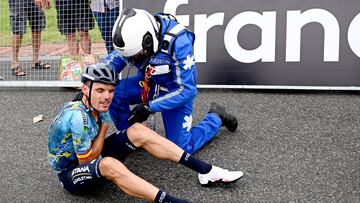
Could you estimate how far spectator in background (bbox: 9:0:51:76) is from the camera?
636cm

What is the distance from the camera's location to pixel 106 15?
231 inches

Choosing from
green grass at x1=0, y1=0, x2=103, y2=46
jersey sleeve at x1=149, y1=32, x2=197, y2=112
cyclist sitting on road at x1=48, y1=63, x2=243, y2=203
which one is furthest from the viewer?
green grass at x1=0, y1=0, x2=103, y2=46

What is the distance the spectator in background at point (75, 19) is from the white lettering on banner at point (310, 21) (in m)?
2.60

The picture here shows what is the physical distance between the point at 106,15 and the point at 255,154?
296cm

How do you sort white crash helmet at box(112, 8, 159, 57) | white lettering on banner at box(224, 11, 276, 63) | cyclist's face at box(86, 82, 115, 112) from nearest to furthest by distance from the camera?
cyclist's face at box(86, 82, 115, 112)
white crash helmet at box(112, 8, 159, 57)
white lettering on banner at box(224, 11, 276, 63)

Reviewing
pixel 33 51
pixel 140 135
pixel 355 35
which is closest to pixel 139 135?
pixel 140 135

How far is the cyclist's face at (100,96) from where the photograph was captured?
121 inches

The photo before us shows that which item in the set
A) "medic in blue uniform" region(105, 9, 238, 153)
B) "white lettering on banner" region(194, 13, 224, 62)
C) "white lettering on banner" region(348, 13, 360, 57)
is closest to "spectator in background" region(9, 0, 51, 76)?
"white lettering on banner" region(194, 13, 224, 62)

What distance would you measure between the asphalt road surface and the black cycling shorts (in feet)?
0.47

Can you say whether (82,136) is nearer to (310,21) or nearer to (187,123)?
(187,123)

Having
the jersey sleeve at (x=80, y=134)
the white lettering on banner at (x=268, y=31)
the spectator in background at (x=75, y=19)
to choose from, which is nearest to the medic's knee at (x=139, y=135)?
the jersey sleeve at (x=80, y=134)

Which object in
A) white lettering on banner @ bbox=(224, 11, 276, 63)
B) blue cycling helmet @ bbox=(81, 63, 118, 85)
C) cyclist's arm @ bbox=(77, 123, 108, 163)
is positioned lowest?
cyclist's arm @ bbox=(77, 123, 108, 163)

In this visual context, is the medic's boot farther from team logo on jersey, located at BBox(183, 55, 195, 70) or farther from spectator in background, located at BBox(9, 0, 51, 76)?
spectator in background, located at BBox(9, 0, 51, 76)

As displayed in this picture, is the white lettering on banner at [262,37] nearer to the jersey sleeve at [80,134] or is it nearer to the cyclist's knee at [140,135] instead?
the cyclist's knee at [140,135]
